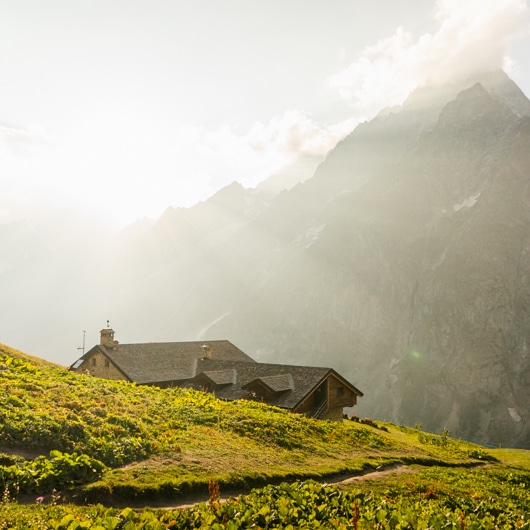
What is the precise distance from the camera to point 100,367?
50781mm

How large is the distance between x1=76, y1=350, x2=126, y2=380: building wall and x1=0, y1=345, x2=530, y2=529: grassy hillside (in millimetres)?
21698

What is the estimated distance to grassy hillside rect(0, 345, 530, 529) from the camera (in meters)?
9.82

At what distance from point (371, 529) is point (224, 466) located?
9892 mm

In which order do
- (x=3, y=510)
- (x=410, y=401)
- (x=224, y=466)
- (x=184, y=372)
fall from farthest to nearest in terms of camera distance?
(x=410, y=401)
(x=184, y=372)
(x=224, y=466)
(x=3, y=510)

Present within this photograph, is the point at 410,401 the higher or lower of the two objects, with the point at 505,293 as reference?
lower

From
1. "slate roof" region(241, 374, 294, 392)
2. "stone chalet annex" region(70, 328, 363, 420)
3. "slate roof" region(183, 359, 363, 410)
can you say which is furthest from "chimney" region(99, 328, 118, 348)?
"slate roof" region(241, 374, 294, 392)

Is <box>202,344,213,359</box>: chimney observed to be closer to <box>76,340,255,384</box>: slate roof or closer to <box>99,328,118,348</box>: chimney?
<box>76,340,255,384</box>: slate roof

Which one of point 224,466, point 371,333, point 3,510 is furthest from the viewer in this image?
point 371,333

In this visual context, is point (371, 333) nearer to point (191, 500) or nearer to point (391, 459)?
point (391, 459)

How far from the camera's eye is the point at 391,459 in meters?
25.0

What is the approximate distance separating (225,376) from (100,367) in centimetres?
1596

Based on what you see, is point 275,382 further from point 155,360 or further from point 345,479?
point 345,479

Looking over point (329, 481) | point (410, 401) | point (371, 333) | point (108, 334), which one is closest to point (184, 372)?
point (108, 334)

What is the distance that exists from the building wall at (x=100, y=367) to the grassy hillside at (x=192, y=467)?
71.2ft
